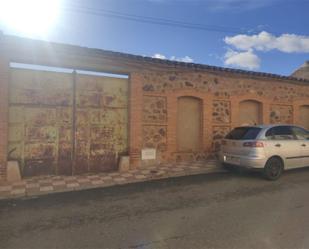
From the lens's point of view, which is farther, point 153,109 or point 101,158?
point 153,109

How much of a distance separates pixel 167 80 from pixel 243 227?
240 inches

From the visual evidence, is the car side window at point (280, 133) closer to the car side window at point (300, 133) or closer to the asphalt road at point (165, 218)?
the car side window at point (300, 133)

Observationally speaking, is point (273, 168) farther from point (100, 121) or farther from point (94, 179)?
point (100, 121)

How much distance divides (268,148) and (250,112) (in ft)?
14.0

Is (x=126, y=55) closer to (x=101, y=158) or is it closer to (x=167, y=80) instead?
A: (x=167, y=80)

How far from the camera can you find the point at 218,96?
9.92 metres

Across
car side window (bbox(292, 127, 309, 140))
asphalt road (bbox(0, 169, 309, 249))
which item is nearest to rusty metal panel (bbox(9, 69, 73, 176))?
asphalt road (bbox(0, 169, 309, 249))

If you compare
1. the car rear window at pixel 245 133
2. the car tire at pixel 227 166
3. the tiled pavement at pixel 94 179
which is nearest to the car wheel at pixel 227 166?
the car tire at pixel 227 166

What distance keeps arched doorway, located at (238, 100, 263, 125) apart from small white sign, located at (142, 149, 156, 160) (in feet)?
13.8

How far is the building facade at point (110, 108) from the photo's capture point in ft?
22.9

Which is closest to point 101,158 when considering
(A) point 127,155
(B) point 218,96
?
(A) point 127,155

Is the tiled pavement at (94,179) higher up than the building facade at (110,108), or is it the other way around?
the building facade at (110,108)

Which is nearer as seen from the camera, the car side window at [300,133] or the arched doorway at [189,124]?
the car side window at [300,133]

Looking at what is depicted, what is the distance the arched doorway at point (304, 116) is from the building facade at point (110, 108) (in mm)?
2728
